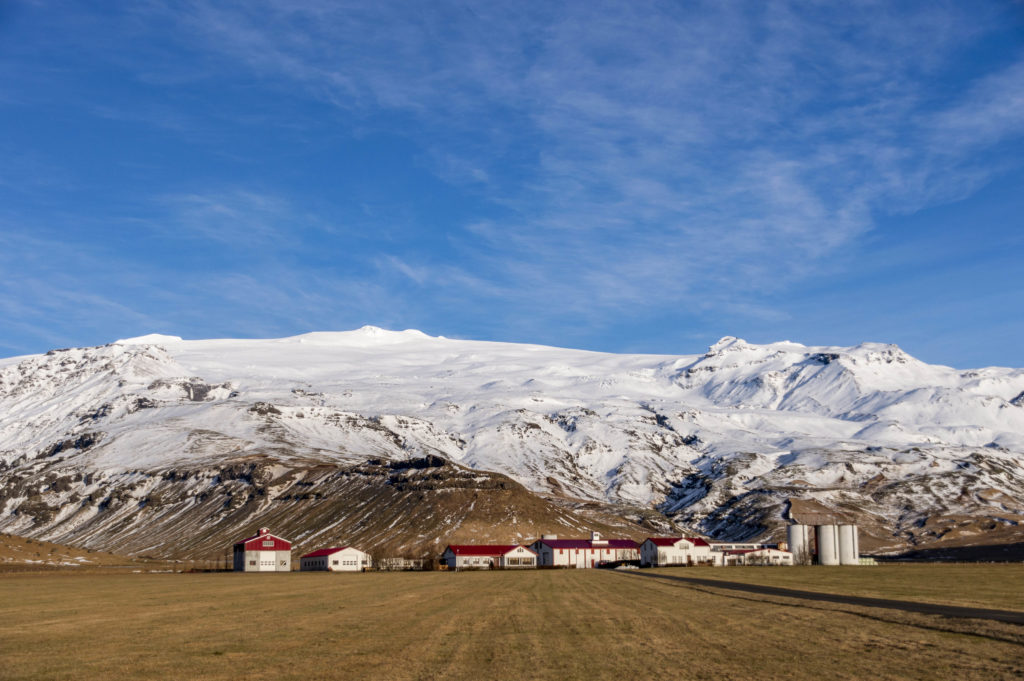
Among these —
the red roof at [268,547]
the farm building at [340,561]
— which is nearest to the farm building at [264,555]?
the red roof at [268,547]

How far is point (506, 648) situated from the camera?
127ft

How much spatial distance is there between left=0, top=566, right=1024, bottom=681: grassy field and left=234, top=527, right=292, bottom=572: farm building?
119 meters

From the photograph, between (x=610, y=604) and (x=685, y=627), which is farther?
(x=610, y=604)

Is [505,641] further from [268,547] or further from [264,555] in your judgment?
[268,547]

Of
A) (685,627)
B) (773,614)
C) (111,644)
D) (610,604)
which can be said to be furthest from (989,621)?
(111,644)

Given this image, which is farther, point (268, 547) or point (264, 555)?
point (268, 547)

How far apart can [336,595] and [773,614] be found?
Result: 42.3m

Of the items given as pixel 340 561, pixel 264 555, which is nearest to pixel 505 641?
pixel 264 555

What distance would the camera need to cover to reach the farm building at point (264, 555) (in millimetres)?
184975

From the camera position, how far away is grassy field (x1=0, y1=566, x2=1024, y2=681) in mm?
33062

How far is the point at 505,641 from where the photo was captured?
41375 mm

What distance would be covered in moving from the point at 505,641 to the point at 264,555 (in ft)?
510

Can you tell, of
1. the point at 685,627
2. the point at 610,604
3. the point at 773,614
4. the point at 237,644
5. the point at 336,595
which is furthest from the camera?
the point at 336,595

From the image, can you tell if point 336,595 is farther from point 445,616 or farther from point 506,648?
point 506,648
